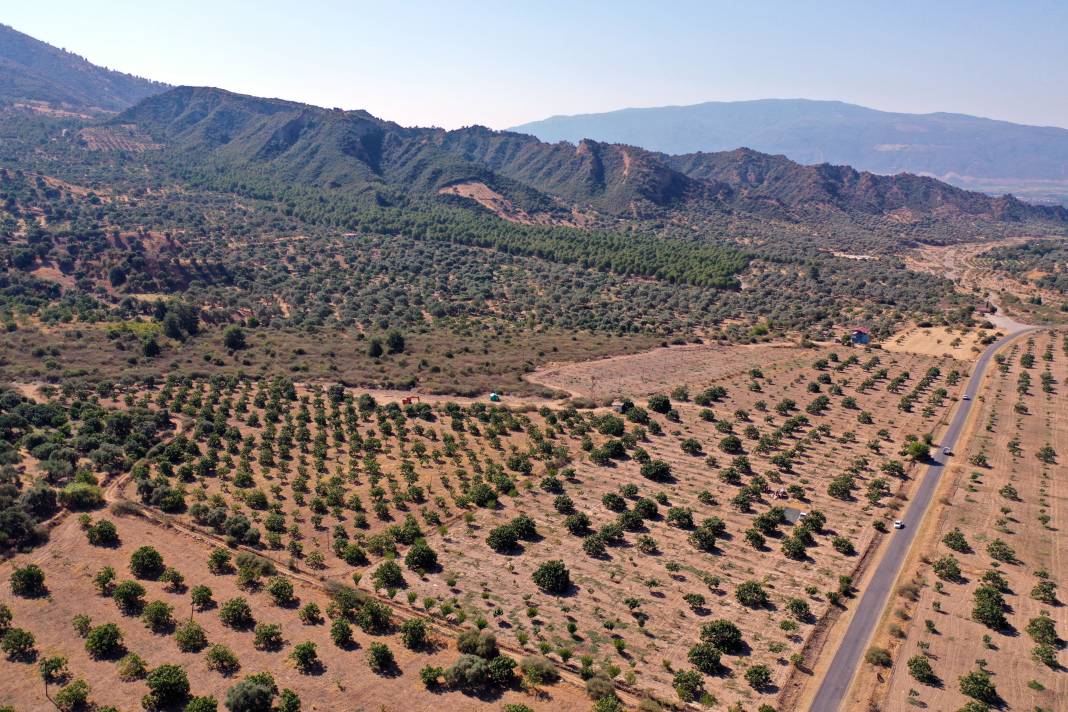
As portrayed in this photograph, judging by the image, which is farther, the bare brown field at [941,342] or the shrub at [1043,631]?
the bare brown field at [941,342]

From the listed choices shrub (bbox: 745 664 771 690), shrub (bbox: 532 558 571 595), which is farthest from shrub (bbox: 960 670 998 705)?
shrub (bbox: 532 558 571 595)

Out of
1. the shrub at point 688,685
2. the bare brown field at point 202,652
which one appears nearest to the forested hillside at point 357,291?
the bare brown field at point 202,652

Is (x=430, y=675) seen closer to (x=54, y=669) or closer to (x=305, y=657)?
(x=305, y=657)

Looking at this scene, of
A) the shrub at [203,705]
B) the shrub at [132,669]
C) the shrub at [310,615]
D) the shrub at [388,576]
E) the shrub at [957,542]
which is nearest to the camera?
the shrub at [203,705]

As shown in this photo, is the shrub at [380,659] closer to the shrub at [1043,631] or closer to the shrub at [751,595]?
the shrub at [751,595]

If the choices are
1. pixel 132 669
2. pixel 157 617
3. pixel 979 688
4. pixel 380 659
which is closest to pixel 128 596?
pixel 157 617

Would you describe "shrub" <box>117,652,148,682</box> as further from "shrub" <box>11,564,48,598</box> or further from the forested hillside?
the forested hillside
